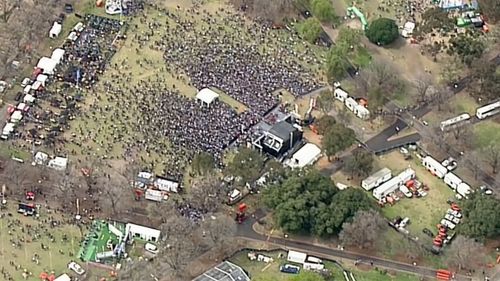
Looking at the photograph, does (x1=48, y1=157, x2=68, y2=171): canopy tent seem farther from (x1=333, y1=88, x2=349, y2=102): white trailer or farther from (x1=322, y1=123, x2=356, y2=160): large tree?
(x1=333, y1=88, x2=349, y2=102): white trailer

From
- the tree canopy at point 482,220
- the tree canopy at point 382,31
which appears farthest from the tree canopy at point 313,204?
the tree canopy at point 382,31

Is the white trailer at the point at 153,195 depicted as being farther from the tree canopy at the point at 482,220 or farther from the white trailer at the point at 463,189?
the white trailer at the point at 463,189

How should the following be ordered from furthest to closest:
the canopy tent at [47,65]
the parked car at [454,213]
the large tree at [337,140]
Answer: the canopy tent at [47,65]
the large tree at [337,140]
the parked car at [454,213]

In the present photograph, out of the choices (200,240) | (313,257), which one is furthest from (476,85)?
(200,240)

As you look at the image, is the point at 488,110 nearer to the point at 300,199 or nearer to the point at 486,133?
the point at 486,133

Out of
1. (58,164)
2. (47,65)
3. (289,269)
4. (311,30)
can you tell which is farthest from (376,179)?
(47,65)

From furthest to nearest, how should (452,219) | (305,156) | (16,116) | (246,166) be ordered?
1. (16,116)
2. (305,156)
3. (246,166)
4. (452,219)
